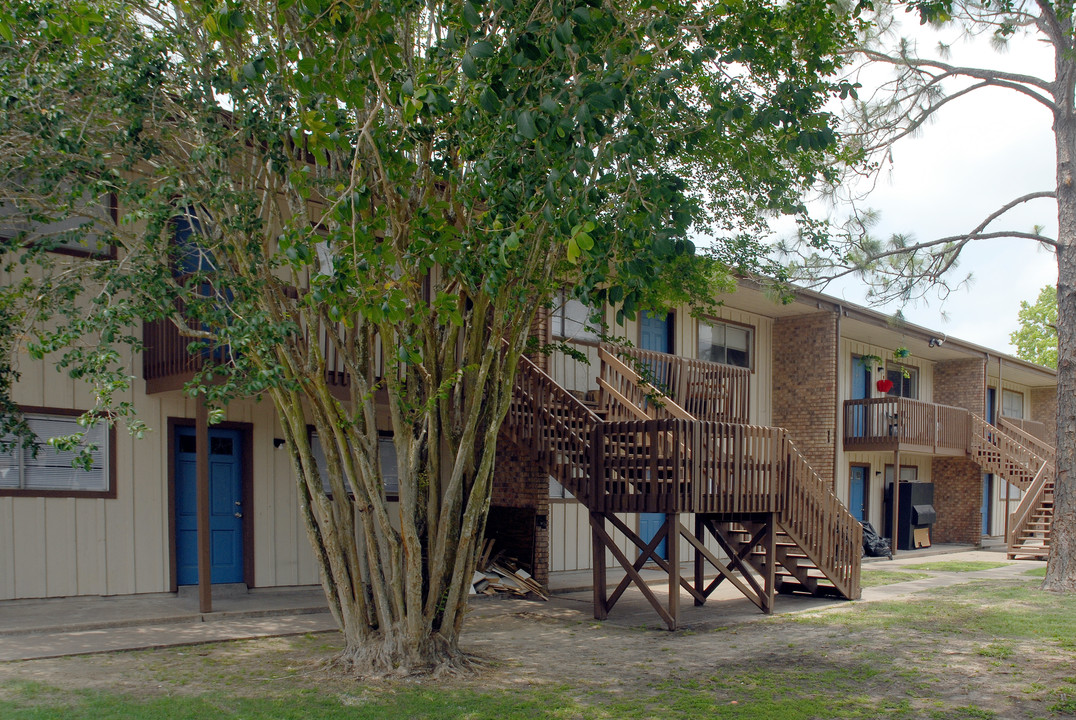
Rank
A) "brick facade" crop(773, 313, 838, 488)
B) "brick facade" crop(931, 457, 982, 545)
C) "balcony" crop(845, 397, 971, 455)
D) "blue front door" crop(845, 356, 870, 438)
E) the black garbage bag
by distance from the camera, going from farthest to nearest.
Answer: "brick facade" crop(931, 457, 982, 545) → "blue front door" crop(845, 356, 870, 438) → "balcony" crop(845, 397, 971, 455) → the black garbage bag → "brick facade" crop(773, 313, 838, 488)

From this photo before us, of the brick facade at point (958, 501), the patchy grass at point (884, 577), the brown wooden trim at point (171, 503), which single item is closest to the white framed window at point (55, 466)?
the brown wooden trim at point (171, 503)

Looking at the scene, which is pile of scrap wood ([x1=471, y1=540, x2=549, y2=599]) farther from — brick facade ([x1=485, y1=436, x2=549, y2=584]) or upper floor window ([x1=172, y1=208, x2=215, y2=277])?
upper floor window ([x1=172, y1=208, x2=215, y2=277])

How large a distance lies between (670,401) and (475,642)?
5083 mm

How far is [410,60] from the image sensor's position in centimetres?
820

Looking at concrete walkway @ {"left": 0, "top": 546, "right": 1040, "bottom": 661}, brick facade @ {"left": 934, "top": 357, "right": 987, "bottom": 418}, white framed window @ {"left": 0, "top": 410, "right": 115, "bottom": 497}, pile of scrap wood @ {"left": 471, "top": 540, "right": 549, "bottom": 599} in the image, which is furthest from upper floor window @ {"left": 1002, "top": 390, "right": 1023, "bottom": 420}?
white framed window @ {"left": 0, "top": 410, "right": 115, "bottom": 497}

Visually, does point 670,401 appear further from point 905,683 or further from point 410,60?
point 410,60

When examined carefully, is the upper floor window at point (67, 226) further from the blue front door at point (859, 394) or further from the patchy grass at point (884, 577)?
the blue front door at point (859, 394)

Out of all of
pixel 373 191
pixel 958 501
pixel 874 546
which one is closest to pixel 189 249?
pixel 373 191

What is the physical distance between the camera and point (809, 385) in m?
21.0

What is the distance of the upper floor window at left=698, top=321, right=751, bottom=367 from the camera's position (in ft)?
64.1

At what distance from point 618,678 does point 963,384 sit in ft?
72.2

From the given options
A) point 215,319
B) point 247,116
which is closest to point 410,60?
point 247,116

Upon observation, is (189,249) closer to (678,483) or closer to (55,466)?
(55,466)

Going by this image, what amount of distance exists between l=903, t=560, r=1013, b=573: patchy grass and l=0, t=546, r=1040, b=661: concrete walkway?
12.3 ft
